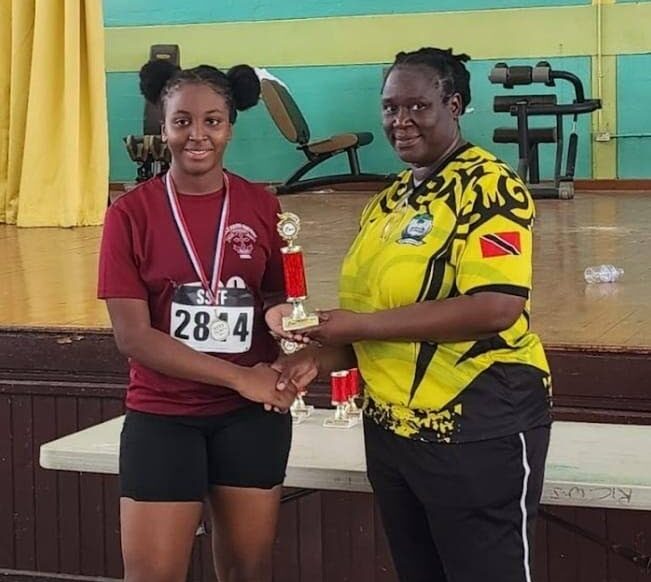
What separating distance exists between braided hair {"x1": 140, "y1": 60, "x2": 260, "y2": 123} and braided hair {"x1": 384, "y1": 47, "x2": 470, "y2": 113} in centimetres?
35

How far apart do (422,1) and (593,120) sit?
1.44m

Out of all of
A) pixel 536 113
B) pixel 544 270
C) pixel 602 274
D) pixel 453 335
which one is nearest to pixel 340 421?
pixel 453 335

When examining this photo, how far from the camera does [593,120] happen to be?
8.23 meters

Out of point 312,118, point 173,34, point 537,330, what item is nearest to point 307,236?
point 537,330

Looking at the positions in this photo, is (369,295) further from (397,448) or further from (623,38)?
(623,38)

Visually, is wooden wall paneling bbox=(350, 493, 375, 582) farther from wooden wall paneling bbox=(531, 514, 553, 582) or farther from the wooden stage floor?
the wooden stage floor

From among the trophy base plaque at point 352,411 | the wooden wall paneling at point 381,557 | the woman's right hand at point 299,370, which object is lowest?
the wooden wall paneling at point 381,557

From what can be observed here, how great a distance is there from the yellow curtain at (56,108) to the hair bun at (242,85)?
14.9 feet

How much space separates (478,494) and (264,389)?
1.35 ft

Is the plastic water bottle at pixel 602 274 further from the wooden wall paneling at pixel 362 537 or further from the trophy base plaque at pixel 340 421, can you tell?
Answer: the trophy base plaque at pixel 340 421

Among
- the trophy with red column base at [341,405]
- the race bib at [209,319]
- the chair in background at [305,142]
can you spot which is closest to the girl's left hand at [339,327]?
the race bib at [209,319]

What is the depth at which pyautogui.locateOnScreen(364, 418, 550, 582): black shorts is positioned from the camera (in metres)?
1.75

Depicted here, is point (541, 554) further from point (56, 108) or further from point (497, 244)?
point (56, 108)

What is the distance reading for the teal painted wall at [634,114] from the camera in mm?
8102
